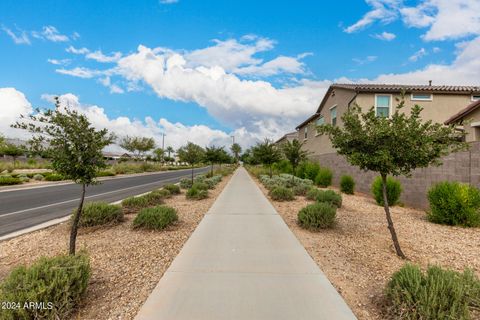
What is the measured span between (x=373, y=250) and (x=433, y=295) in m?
2.73

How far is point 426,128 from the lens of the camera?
4809mm

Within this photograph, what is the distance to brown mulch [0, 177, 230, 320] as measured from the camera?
10.5 feet

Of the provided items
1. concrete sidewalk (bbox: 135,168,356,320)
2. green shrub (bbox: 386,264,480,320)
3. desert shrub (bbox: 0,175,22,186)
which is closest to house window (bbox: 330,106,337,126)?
concrete sidewalk (bbox: 135,168,356,320)

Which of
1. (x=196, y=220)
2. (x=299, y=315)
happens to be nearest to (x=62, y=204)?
(x=196, y=220)

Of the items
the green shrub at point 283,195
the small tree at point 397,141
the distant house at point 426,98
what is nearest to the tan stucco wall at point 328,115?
the distant house at point 426,98

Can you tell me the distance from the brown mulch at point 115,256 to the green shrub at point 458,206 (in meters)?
7.25

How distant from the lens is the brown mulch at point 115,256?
3209 millimetres

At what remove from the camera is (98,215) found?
22.4 feet

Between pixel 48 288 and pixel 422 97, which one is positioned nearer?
pixel 48 288

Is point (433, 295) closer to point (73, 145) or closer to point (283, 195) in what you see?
point (73, 145)

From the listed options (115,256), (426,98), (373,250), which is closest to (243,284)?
(115,256)

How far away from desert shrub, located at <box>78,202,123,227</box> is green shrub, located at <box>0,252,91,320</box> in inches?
147

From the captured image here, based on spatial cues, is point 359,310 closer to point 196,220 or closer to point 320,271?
point 320,271

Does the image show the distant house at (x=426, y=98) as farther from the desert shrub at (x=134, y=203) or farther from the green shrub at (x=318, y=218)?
the desert shrub at (x=134, y=203)
